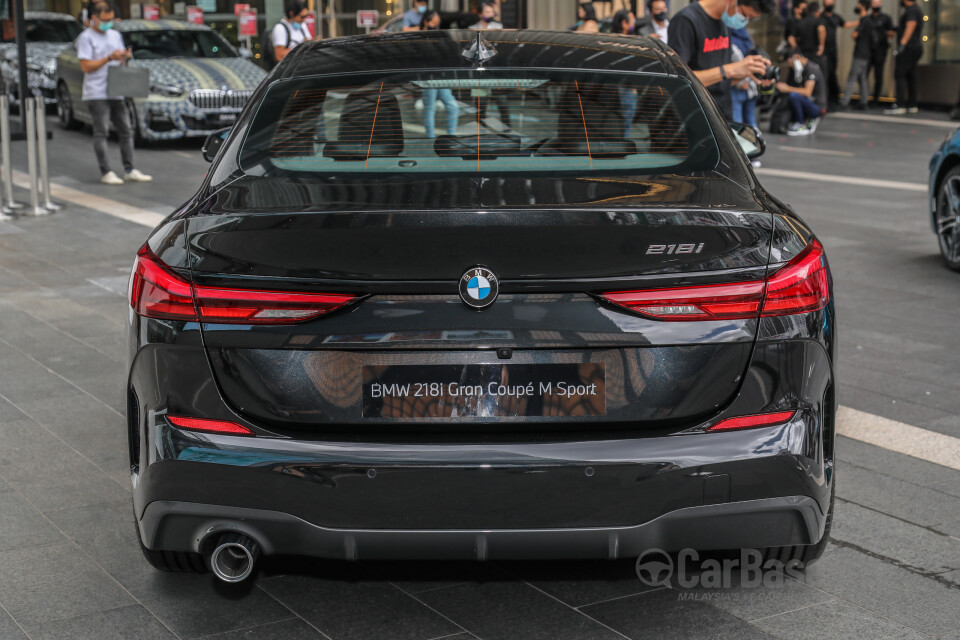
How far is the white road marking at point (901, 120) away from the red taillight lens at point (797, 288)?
18830 mm

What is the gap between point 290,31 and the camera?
16.8 metres

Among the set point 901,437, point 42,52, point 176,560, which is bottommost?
point 901,437

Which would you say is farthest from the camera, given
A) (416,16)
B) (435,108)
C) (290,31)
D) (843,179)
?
(416,16)

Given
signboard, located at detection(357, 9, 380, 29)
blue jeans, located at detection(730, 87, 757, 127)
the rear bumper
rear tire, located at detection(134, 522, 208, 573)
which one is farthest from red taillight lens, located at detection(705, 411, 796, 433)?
signboard, located at detection(357, 9, 380, 29)

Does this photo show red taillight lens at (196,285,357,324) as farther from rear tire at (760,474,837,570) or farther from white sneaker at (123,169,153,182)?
white sneaker at (123,169,153,182)

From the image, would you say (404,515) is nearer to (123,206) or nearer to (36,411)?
(36,411)

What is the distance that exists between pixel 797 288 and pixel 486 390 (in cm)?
79

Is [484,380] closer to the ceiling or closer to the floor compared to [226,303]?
closer to the floor

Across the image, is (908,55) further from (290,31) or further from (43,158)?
(43,158)

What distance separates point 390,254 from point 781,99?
17798mm

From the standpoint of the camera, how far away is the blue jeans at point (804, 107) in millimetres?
19625

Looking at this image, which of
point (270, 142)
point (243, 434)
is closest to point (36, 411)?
point (270, 142)

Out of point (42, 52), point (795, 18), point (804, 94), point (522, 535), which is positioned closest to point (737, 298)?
point (522, 535)

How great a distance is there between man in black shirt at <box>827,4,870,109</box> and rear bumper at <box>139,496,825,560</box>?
22328 millimetres
